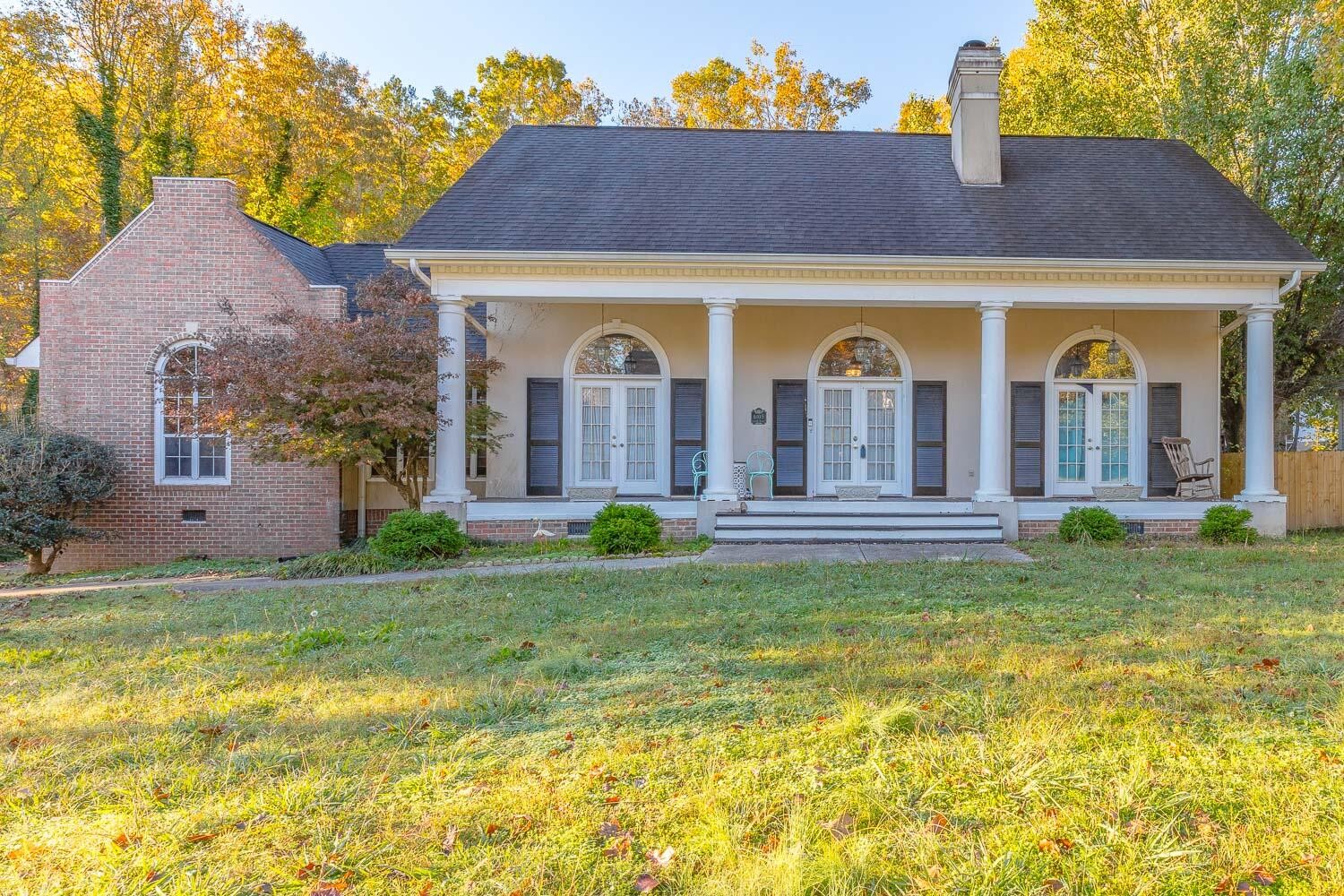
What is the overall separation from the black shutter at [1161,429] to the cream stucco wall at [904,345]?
0.21 meters

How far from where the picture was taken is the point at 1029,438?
1256cm

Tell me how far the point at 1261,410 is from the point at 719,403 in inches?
322

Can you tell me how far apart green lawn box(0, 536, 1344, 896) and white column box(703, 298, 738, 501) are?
486 centimetres

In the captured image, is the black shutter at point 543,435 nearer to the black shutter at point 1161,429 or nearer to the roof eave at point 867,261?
the roof eave at point 867,261

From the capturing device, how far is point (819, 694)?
3793mm

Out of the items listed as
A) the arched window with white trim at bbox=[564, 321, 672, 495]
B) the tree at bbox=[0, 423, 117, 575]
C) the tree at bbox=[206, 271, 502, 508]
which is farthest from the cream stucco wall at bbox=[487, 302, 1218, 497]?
the tree at bbox=[0, 423, 117, 575]

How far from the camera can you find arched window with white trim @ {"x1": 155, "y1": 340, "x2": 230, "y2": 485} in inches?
447

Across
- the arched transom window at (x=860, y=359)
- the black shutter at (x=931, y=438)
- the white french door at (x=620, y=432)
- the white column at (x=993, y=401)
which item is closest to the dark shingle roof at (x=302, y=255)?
the white french door at (x=620, y=432)

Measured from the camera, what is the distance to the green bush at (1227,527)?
32.9 feet

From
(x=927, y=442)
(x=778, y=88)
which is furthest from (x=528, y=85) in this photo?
(x=927, y=442)

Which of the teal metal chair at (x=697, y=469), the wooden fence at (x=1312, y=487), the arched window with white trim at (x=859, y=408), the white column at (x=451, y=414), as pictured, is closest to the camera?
the white column at (x=451, y=414)

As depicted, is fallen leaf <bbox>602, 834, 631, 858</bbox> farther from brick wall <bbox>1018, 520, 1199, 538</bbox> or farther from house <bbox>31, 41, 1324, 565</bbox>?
brick wall <bbox>1018, 520, 1199, 538</bbox>

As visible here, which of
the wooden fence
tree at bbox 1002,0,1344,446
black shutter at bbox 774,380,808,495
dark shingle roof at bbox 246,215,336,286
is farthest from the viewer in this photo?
tree at bbox 1002,0,1344,446

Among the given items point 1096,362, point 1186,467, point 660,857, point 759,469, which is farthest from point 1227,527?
point 660,857
